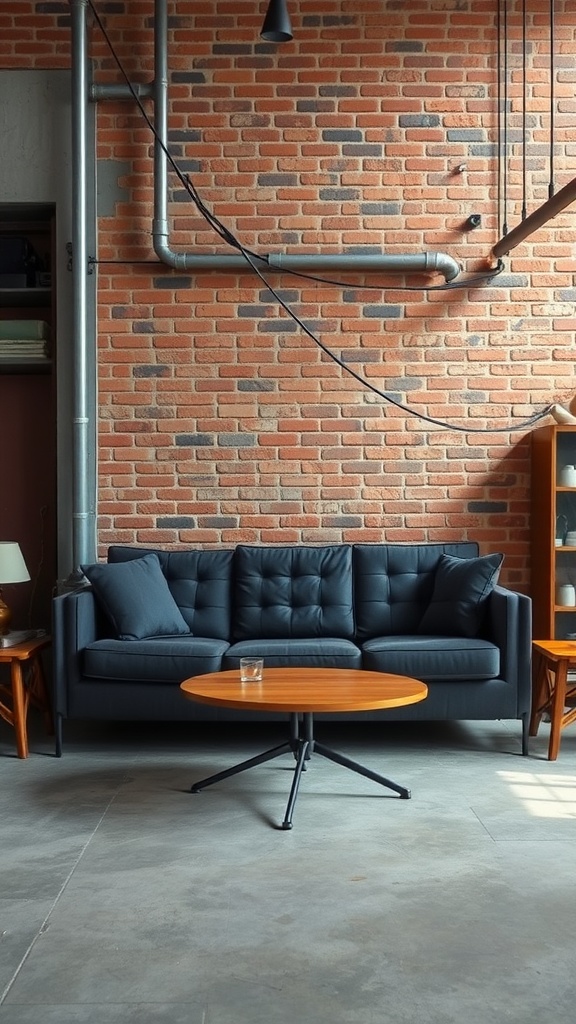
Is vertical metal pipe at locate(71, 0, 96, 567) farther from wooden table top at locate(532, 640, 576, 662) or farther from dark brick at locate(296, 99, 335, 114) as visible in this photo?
wooden table top at locate(532, 640, 576, 662)

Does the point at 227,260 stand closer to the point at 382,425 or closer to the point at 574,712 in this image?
the point at 382,425

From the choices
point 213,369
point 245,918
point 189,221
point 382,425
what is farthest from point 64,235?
point 245,918

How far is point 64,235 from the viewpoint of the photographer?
5.43 meters

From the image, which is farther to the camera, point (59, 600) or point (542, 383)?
point (542, 383)

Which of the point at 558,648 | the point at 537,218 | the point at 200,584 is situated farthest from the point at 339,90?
the point at 558,648

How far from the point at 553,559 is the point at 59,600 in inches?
91.8

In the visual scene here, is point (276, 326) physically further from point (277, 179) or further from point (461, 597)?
point (461, 597)

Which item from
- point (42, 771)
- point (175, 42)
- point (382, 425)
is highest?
point (175, 42)

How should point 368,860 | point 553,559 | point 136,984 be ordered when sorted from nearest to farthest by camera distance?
point 136,984 → point 368,860 → point 553,559

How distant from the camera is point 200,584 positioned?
5.11 m

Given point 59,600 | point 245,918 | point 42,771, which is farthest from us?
point 59,600

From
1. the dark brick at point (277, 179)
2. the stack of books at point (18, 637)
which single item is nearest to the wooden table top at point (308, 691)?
the stack of books at point (18, 637)

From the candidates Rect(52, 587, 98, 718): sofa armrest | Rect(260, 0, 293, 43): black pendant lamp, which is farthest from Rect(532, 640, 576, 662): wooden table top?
Rect(260, 0, 293, 43): black pendant lamp

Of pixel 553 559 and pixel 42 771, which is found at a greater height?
pixel 553 559
